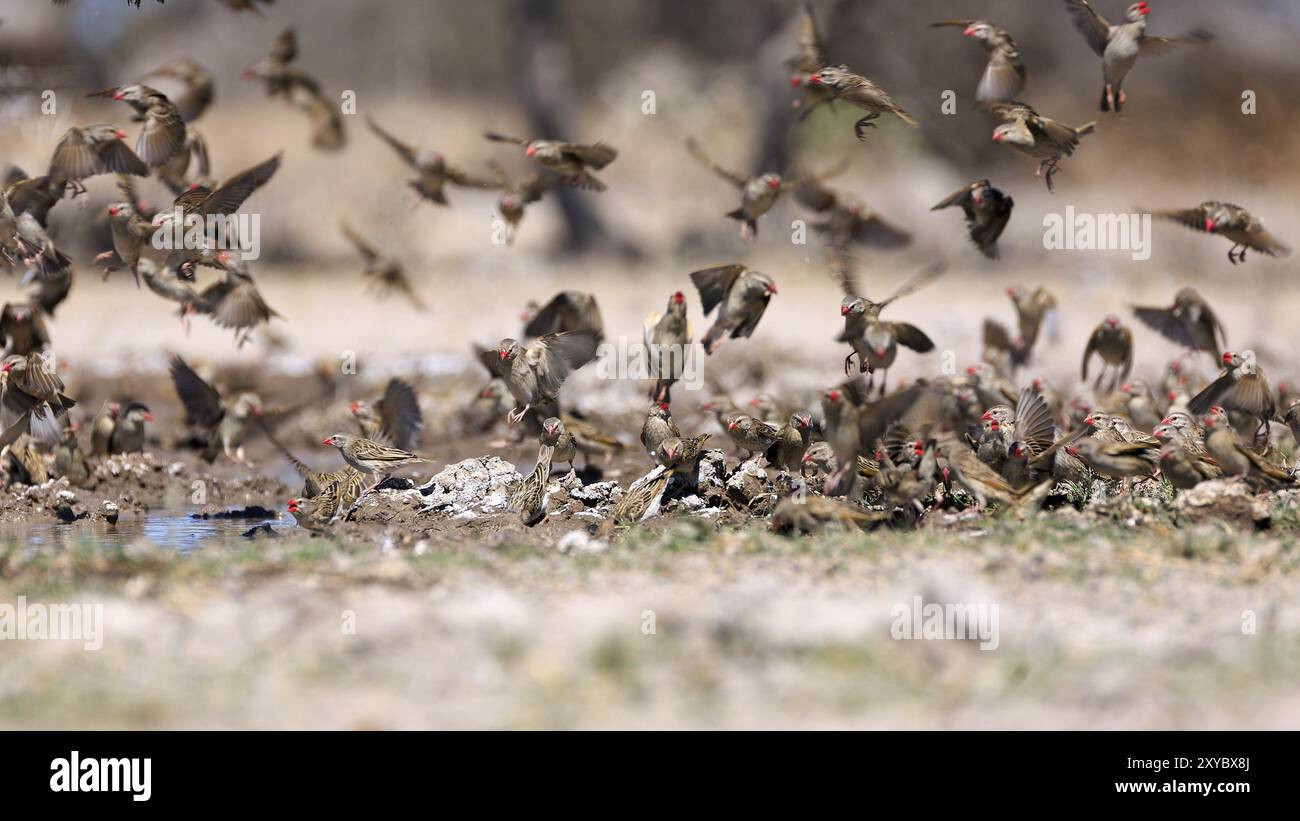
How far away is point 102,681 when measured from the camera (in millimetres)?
5961

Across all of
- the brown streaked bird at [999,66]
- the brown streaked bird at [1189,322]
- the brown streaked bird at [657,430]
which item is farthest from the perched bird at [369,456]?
the brown streaked bird at [1189,322]

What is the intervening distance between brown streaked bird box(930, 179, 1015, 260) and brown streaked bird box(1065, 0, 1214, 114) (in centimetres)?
96

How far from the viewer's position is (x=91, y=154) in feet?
32.7

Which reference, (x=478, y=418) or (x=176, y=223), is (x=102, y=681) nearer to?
(x=176, y=223)

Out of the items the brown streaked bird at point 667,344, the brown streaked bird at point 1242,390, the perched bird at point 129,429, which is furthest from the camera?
the perched bird at point 129,429

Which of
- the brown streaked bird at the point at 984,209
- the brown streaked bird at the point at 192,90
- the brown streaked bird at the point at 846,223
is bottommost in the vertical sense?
the brown streaked bird at the point at 984,209

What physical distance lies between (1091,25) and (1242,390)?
2.68 meters

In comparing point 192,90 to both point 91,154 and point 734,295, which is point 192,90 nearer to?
point 91,154

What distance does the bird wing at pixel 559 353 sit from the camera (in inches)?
403

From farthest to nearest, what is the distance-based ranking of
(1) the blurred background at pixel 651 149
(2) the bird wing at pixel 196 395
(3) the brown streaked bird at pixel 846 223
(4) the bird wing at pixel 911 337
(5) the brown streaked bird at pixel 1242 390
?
1. (1) the blurred background at pixel 651 149
2. (3) the brown streaked bird at pixel 846 223
3. (2) the bird wing at pixel 196 395
4. (5) the brown streaked bird at pixel 1242 390
5. (4) the bird wing at pixel 911 337

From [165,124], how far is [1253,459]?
731cm

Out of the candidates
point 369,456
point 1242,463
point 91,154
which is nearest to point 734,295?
point 369,456

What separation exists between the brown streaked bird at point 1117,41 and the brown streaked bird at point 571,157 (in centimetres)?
352

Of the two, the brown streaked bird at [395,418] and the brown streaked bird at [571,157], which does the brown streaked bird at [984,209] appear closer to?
the brown streaked bird at [571,157]
